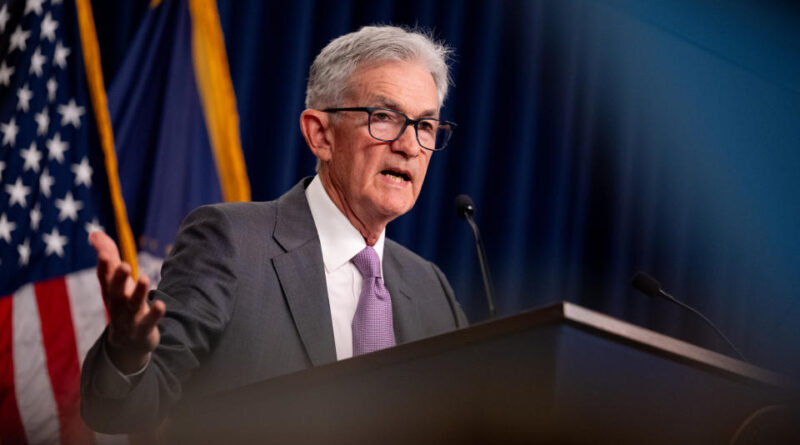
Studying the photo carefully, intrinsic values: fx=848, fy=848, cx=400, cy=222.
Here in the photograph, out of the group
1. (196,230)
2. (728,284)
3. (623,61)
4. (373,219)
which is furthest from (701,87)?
(196,230)

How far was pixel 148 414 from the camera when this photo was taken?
128 centimetres

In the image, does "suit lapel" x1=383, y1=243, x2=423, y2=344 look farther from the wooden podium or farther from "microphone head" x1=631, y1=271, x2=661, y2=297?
the wooden podium

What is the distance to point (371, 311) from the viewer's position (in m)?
1.75

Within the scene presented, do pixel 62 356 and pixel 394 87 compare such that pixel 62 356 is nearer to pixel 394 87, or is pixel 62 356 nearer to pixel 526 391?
pixel 394 87

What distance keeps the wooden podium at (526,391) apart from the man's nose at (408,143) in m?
0.95

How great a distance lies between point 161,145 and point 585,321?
2.68 metres

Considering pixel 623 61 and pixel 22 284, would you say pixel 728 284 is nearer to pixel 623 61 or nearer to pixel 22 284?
pixel 623 61

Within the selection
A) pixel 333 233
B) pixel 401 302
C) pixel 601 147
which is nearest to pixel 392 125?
pixel 333 233

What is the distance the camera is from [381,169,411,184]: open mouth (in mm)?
1979

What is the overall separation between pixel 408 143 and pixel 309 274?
0.44m

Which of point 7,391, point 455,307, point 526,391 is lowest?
point 7,391

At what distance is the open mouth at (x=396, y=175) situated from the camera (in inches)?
77.9

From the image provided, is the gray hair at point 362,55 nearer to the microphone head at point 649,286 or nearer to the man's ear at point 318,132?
→ the man's ear at point 318,132

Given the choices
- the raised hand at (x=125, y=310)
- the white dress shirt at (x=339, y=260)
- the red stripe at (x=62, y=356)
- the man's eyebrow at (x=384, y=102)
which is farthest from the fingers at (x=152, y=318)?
the red stripe at (x=62, y=356)
